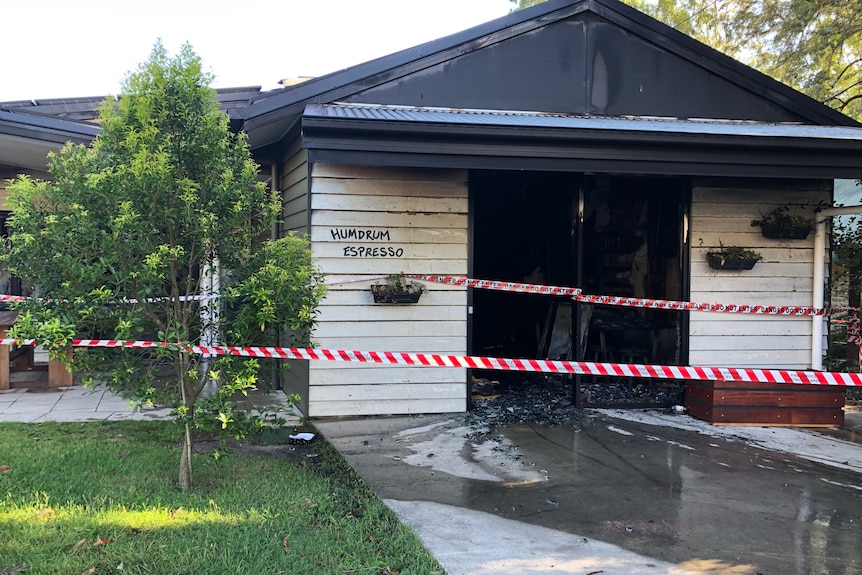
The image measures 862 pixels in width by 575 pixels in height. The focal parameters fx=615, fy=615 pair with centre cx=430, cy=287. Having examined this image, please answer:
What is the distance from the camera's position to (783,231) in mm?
6938

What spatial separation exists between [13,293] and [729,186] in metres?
10.0

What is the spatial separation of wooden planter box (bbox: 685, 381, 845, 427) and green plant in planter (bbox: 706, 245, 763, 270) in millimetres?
1327

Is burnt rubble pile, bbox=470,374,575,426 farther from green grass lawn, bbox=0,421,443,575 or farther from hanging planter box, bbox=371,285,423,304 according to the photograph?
green grass lawn, bbox=0,421,443,575

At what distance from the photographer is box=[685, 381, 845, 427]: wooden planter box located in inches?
255

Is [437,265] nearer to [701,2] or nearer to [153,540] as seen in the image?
[153,540]

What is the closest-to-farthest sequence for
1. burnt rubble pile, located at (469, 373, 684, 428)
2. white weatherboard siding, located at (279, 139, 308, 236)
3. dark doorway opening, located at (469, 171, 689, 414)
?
white weatherboard siding, located at (279, 139, 308, 236) → burnt rubble pile, located at (469, 373, 684, 428) → dark doorway opening, located at (469, 171, 689, 414)

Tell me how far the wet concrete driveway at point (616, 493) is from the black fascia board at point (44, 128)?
4264 mm

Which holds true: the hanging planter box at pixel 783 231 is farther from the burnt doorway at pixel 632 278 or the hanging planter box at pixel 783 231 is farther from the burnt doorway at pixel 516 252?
the burnt doorway at pixel 516 252

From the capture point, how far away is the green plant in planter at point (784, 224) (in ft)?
22.7

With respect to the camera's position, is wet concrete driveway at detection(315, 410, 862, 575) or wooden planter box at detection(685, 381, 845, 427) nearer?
wet concrete driveway at detection(315, 410, 862, 575)

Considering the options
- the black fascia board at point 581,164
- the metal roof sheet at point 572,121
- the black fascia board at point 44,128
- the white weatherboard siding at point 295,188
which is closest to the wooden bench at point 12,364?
the black fascia board at point 44,128

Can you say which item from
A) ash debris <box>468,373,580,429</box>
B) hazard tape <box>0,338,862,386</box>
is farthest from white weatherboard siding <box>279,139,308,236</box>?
ash debris <box>468,373,580,429</box>

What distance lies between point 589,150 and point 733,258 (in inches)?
94.1

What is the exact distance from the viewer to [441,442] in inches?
225
